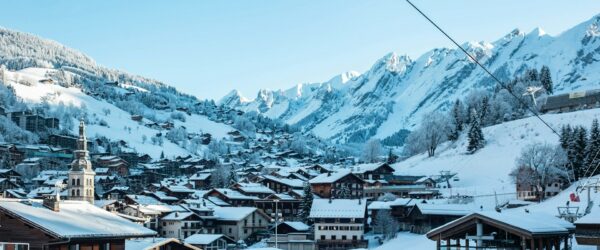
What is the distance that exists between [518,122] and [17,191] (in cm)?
6790

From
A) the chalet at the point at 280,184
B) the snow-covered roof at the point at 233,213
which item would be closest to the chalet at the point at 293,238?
the snow-covered roof at the point at 233,213

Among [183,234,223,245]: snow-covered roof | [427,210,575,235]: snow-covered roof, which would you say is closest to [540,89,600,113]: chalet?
[183,234,223,245]: snow-covered roof

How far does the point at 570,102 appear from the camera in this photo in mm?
98000

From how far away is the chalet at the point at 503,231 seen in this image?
762 inches

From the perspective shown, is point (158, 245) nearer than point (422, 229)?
Yes

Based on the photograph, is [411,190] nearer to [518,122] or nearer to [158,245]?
[518,122]

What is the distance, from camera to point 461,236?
21.4 meters

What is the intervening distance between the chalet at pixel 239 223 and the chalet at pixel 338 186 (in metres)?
11.6

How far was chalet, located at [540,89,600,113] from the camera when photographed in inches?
3795

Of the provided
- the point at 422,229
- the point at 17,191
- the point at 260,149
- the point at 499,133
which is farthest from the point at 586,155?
the point at 260,149

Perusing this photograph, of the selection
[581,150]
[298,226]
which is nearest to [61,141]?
[298,226]

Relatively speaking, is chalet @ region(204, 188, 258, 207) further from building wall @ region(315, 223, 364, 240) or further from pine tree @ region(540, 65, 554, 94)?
pine tree @ region(540, 65, 554, 94)

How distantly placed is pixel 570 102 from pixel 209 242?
209 ft

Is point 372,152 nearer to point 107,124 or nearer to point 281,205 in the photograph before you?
point 281,205
